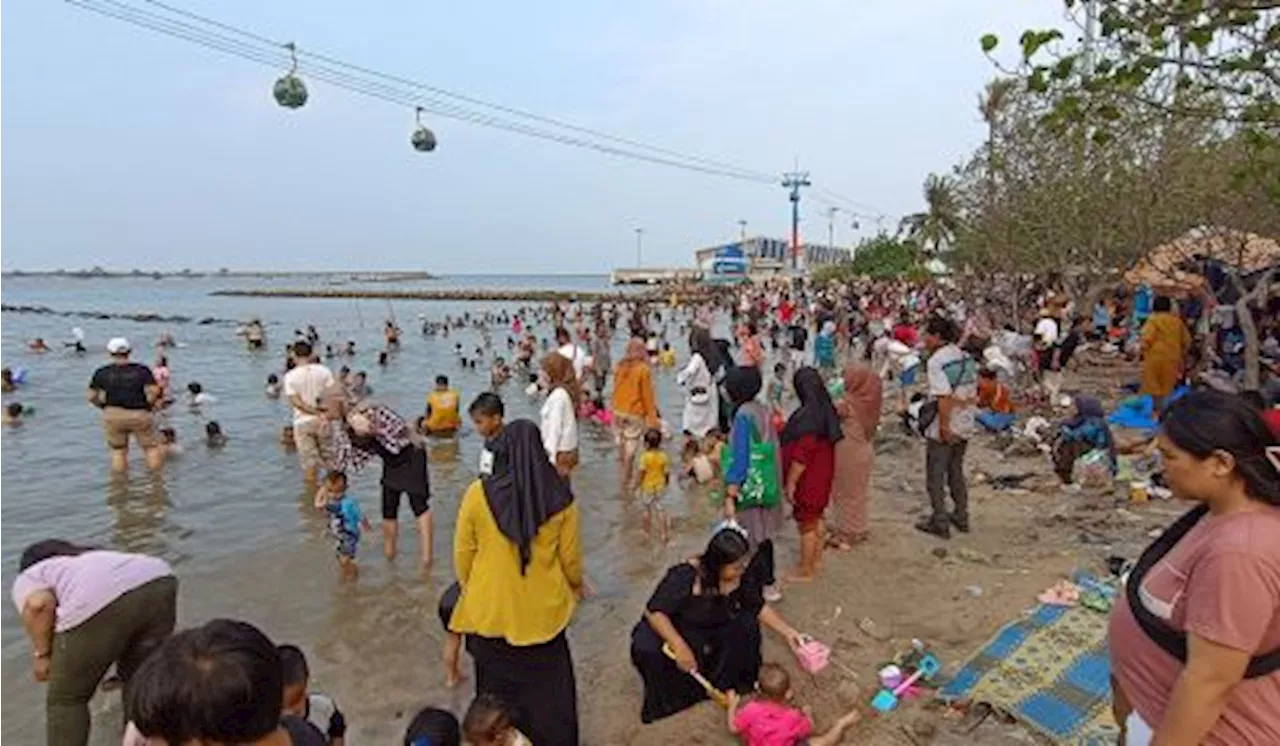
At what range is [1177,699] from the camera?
77.2 inches

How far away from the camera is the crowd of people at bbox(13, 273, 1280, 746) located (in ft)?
6.18

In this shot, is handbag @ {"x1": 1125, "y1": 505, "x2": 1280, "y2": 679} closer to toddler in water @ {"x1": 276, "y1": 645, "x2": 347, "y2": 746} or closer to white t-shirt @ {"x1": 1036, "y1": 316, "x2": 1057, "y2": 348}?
toddler in water @ {"x1": 276, "y1": 645, "x2": 347, "y2": 746}

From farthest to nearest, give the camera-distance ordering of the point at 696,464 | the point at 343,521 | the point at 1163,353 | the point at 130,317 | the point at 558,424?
the point at 130,317 → the point at 1163,353 → the point at 696,464 → the point at 343,521 → the point at 558,424

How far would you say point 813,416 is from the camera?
583 cm

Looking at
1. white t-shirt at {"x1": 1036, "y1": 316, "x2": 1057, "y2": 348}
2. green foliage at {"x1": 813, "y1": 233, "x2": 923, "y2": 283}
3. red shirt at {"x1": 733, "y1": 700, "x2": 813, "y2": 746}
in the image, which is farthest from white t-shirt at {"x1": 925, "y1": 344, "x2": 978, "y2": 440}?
green foliage at {"x1": 813, "y1": 233, "x2": 923, "y2": 283}

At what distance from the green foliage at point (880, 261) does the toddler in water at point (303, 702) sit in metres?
52.0

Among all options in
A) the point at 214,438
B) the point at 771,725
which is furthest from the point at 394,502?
the point at 214,438

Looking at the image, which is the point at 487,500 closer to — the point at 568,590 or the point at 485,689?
the point at 568,590

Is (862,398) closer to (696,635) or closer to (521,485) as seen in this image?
(696,635)

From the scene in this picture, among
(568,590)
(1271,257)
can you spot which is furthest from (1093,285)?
(568,590)

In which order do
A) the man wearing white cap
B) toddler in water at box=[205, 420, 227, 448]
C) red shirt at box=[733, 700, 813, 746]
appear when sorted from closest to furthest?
red shirt at box=[733, 700, 813, 746] → the man wearing white cap → toddler in water at box=[205, 420, 227, 448]

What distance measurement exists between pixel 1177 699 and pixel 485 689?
2.84 meters

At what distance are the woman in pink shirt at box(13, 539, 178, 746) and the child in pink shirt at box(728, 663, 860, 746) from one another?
2742 millimetres

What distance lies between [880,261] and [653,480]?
187ft
